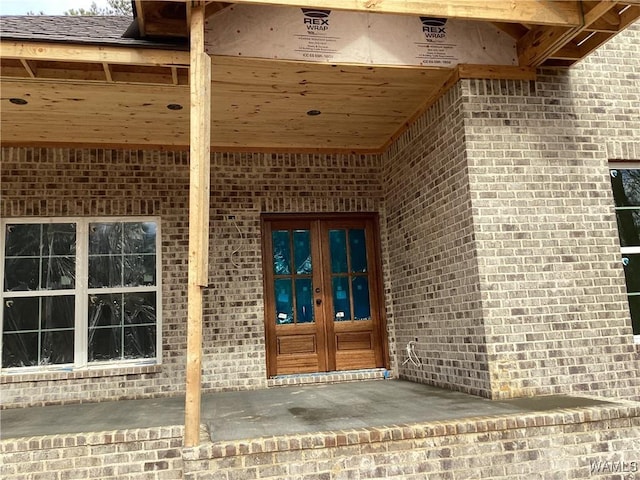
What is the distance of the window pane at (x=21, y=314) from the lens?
5742 mm

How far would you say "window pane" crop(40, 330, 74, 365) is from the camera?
5758mm

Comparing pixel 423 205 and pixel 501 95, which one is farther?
pixel 423 205

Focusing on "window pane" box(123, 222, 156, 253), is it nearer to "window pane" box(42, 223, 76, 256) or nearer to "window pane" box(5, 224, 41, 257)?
"window pane" box(42, 223, 76, 256)

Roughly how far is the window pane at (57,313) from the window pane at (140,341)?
62 centimetres

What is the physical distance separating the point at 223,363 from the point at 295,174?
2.44 metres

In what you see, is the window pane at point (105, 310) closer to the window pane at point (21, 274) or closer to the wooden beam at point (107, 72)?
the window pane at point (21, 274)

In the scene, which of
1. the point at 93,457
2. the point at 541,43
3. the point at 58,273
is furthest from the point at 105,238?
the point at 541,43

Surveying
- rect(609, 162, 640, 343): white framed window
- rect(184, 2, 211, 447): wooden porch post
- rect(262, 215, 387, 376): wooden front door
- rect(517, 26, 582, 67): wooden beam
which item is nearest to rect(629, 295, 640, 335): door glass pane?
rect(609, 162, 640, 343): white framed window

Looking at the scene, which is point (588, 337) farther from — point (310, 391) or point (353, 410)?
point (310, 391)

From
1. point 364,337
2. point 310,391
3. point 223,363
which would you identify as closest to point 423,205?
point 364,337

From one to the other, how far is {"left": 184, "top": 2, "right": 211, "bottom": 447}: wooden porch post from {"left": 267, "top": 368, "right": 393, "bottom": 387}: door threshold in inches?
111

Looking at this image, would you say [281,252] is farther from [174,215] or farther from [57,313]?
[57,313]

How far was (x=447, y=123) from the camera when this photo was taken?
5156 mm

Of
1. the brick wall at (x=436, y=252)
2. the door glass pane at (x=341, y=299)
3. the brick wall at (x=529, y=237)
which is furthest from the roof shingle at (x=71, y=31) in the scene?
the door glass pane at (x=341, y=299)
